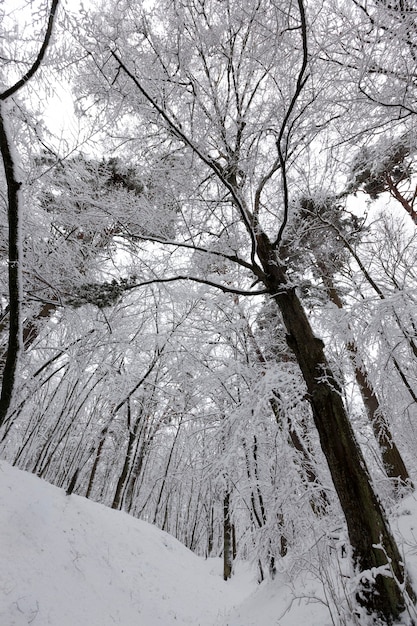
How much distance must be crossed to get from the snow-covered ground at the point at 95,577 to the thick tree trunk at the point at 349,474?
91 centimetres

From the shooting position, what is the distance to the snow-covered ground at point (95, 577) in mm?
4219

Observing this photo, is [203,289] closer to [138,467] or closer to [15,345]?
[15,345]

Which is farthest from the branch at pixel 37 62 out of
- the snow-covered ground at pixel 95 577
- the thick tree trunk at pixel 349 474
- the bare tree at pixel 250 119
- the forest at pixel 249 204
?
the snow-covered ground at pixel 95 577

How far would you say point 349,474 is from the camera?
122 inches

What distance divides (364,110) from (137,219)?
295 centimetres

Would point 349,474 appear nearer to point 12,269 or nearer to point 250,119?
point 12,269

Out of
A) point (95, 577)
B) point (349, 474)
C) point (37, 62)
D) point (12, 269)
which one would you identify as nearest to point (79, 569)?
point (95, 577)

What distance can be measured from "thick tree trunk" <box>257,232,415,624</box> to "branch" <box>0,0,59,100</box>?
3.11 m

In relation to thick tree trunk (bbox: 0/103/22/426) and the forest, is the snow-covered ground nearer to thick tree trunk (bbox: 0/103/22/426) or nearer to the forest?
the forest

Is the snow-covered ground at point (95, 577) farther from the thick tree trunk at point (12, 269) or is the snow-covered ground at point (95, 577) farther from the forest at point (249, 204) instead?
the thick tree trunk at point (12, 269)

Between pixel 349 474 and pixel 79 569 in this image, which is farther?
pixel 79 569

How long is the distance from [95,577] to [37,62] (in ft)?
23.3

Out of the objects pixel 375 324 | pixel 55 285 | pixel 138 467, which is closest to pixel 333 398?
pixel 375 324

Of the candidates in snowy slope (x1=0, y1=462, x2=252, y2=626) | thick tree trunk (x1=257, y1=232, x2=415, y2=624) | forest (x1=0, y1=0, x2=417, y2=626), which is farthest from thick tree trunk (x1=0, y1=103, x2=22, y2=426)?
snowy slope (x1=0, y1=462, x2=252, y2=626)
